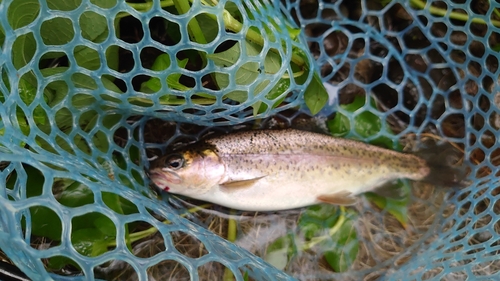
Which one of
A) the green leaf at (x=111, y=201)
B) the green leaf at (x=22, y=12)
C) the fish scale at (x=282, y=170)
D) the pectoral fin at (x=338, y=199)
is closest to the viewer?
the green leaf at (x=22, y=12)

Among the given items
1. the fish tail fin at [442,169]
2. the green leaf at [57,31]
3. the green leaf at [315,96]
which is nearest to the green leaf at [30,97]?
the green leaf at [57,31]

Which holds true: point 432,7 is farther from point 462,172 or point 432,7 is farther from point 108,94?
point 108,94

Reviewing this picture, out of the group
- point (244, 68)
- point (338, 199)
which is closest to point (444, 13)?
point (338, 199)

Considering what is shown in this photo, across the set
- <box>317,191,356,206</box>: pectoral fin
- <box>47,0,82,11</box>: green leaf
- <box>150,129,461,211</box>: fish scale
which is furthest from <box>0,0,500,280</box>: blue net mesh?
<box>317,191,356,206</box>: pectoral fin

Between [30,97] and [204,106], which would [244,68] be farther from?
[30,97]

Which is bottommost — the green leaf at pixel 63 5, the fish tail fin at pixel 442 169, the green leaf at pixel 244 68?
the fish tail fin at pixel 442 169

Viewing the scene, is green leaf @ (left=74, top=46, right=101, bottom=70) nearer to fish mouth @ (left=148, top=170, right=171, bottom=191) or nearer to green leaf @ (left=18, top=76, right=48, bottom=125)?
green leaf @ (left=18, top=76, right=48, bottom=125)

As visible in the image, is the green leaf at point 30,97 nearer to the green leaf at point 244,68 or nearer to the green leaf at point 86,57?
the green leaf at point 86,57
